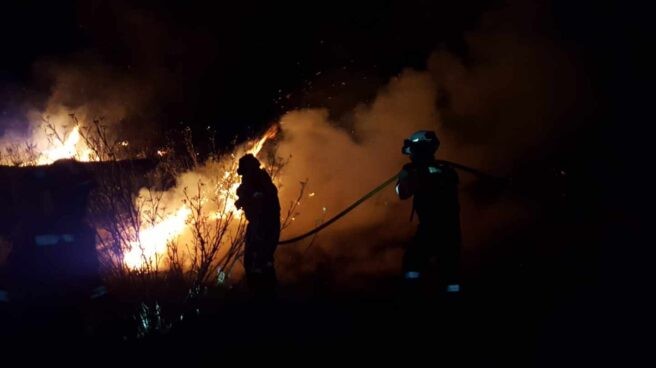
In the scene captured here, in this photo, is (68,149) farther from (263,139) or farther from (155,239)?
(155,239)

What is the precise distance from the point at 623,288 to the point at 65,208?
211 inches

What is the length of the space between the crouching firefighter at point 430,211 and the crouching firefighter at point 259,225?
1.51 meters

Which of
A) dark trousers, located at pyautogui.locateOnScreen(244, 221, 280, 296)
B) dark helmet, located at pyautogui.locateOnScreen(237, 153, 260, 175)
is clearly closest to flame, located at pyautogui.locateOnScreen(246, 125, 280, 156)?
dark helmet, located at pyautogui.locateOnScreen(237, 153, 260, 175)

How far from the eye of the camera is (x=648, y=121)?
28.6 feet

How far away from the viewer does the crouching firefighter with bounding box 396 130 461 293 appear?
550cm

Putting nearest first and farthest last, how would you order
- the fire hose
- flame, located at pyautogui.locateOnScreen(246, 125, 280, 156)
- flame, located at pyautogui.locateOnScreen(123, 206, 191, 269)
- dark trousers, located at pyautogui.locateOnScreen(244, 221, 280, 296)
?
the fire hose → dark trousers, located at pyautogui.locateOnScreen(244, 221, 280, 296) → flame, located at pyautogui.locateOnScreen(123, 206, 191, 269) → flame, located at pyautogui.locateOnScreen(246, 125, 280, 156)

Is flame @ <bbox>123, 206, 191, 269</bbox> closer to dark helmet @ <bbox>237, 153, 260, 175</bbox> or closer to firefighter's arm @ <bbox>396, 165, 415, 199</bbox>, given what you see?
dark helmet @ <bbox>237, 153, 260, 175</bbox>

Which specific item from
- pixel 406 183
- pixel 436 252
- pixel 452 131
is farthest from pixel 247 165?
pixel 452 131

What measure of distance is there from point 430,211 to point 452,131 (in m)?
4.66

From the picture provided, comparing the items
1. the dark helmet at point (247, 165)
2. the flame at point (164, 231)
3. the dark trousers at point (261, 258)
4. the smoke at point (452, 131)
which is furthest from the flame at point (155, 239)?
the smoke at point (452, 131)

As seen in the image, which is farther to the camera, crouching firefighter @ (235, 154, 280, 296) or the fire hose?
crouching firefighter @ (235, 154, 280, 296)

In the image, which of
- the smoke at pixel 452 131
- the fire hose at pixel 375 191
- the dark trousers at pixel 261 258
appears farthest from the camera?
the smoke at pixel 452 131

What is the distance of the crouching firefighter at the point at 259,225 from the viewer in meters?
6.35

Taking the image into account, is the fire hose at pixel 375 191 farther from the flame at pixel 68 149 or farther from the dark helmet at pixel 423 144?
the flame at pixel 68 149
